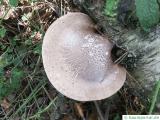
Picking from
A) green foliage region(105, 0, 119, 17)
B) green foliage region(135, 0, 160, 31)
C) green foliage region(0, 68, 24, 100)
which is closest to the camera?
green foliage region(135, 0, 160, 31)

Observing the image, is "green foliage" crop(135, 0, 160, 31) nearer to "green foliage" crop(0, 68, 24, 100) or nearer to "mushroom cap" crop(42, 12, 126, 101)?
"mushroom cap" crop(42, 12, 126, 101)

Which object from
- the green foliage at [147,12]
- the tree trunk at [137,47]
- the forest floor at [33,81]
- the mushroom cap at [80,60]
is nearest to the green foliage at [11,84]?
the forest floor at [33,81]

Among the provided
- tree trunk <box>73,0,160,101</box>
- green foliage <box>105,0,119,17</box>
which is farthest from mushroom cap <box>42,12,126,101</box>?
green foliage <box>105,0,119,17</box>

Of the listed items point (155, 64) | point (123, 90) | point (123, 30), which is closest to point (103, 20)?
point (123, 30)

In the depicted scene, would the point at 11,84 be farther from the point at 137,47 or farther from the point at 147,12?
the point at 147,12

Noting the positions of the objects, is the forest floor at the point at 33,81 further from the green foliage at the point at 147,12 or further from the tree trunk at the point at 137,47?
the green foliage at the point at 147,12

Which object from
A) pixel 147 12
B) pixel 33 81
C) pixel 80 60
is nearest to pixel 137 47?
pixel 147 12
